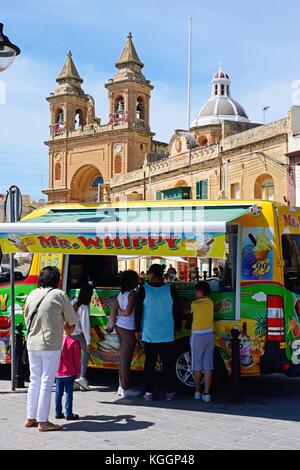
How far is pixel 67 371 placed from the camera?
277 inches

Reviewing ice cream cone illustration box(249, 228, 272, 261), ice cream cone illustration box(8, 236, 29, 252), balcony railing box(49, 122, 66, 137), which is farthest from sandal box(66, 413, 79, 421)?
balcony railing box(49, 122, 66, 137)

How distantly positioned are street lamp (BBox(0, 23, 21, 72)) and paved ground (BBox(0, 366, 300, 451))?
4.20 meters

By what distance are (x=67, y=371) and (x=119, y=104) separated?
59.5 metres

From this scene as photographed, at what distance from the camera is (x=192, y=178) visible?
37406mm

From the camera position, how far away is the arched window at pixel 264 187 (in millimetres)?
30797

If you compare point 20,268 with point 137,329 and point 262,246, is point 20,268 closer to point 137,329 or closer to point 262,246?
point 137,329

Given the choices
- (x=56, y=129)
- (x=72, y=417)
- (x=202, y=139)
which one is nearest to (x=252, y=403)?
(x=72, y=417)

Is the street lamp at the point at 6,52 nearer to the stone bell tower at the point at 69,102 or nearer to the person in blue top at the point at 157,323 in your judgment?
the person in blue top at the point at 157,323

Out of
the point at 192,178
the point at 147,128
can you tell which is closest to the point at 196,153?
the point at 192,178

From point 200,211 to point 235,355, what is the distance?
194cm

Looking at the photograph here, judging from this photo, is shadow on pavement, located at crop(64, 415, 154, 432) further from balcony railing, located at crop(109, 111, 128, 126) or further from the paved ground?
balcony railing, located at crop(109, 111, 128, 126)

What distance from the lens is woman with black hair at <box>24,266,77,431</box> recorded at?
6.53 m

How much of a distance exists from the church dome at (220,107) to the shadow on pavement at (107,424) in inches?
2177
